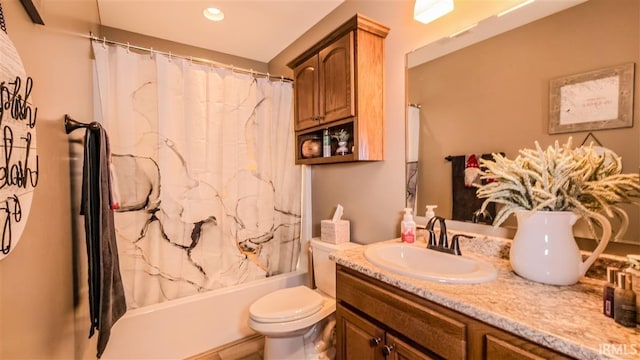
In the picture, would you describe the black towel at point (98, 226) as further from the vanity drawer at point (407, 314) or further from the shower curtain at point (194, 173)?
the vanity drawer at point (407, 314)

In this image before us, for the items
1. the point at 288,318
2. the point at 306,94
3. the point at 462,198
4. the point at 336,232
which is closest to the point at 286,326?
the point at 288,318

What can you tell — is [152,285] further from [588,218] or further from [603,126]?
[603,126]

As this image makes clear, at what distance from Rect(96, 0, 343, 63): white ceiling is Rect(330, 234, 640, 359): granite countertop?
6.20 ft

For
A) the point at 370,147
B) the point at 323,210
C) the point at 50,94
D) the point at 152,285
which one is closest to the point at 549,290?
the point at 370,147

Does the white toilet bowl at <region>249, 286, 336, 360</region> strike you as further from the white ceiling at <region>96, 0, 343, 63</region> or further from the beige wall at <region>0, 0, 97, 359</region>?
the white ceiling at <region>96, 0, 343, 63</region>

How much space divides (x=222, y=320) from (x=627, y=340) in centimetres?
213

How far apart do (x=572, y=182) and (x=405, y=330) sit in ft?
2.34

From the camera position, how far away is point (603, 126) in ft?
2.99

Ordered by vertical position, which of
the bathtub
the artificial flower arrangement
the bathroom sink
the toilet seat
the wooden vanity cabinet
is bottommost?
the bathtub

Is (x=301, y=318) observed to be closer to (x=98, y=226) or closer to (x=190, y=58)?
(x=98, y=226)

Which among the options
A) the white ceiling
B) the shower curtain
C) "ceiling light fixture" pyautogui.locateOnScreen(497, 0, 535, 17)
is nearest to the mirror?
"ceiling light fixture" pyautogui.locateOnScreen(497, 0, 535, 17)

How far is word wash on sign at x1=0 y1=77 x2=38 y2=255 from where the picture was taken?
567 mm

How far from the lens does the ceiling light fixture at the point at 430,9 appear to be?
1.28 meters

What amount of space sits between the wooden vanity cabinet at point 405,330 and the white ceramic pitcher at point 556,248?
0.32m
